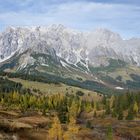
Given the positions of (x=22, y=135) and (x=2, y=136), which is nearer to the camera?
(x=2, y=136)

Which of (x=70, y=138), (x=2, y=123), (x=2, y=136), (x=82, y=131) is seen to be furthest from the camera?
(x=82, y=131)

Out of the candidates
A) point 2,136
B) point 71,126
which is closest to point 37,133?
point 71,126

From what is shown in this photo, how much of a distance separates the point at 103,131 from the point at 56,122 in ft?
167

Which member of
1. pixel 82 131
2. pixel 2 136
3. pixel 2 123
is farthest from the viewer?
pixel 82 131

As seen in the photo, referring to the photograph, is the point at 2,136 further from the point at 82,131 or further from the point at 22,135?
the point at 82,131

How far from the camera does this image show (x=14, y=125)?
170 meters

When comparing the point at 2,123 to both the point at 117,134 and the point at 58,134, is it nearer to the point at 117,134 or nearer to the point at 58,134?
the point at 58,134

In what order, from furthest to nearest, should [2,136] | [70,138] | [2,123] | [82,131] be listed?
[82,131] < [2,123] < [70,138] < [2,136]

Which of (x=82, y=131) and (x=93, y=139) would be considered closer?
(x=93, y=139)

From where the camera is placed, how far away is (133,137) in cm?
19000

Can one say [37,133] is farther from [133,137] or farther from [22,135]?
[133,137]

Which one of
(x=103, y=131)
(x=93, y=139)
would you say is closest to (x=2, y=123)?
(x=93, y=139)

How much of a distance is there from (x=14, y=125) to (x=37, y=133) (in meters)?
11.0

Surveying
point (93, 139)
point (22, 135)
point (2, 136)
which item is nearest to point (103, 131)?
point (93, 139)
